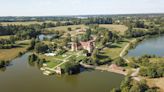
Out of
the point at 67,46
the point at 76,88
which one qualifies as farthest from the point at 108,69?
the point at 67,46

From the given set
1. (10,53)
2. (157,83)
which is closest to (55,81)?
(157,83)

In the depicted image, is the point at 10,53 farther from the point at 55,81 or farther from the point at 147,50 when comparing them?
the point at 147,50

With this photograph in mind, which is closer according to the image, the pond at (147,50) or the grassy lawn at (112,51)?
the grassy lawn at (112,51)

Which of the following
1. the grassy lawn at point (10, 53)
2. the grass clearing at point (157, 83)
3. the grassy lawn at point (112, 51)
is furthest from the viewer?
the grassy lawn at point (10, 53)

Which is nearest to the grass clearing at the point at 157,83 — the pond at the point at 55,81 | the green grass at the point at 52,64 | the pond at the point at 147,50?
the pond at the point at 55,81

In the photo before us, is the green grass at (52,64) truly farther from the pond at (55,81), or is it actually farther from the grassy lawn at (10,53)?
the grassy lawn at (10,53)

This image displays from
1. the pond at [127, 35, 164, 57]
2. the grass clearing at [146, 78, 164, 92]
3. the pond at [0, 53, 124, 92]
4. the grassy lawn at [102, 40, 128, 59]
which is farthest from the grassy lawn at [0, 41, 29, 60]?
the grass clearing at [146, 78, 164, 92]

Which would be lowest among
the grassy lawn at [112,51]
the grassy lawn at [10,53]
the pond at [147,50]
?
the grassy lawn at [10,53]

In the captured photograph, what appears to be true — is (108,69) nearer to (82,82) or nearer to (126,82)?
(82,82)

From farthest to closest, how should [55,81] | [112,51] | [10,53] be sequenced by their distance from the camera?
[10,53]
[112,51]
[55,81]
